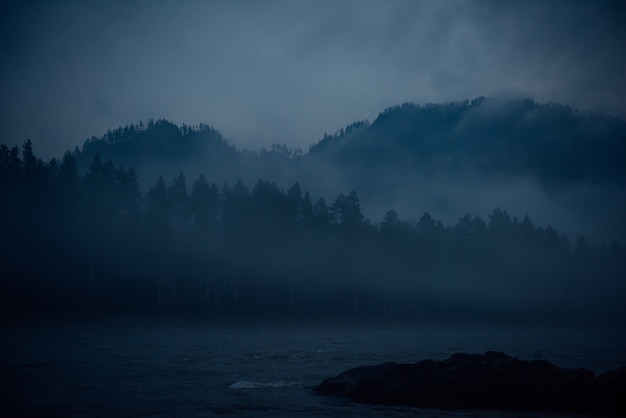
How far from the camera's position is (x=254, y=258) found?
80188mm

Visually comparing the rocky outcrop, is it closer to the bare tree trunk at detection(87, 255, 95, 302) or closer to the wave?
the wave

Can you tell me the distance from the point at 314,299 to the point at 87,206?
41388 millimetres

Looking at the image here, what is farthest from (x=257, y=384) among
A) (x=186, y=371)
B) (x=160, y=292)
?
(x=160, y=292)

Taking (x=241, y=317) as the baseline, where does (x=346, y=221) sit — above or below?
above

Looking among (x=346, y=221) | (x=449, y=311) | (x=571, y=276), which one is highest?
(x=346, y=221)

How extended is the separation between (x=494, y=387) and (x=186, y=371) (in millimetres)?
14899

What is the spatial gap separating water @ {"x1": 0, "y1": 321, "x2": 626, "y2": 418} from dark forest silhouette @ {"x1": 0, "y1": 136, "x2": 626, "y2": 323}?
2373 centimetres

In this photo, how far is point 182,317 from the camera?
64500 mm

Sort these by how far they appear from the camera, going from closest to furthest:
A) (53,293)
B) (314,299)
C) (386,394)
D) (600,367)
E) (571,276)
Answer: (386,394)
(600,367)
(53,293)
(314,299)
(571,276)

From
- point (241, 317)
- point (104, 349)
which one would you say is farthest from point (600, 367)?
point (241, 317)

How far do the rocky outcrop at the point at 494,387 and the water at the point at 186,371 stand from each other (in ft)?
3.71

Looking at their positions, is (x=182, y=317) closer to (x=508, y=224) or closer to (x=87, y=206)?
(x=87, y=206)

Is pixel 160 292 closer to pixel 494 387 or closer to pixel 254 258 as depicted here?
pixel 254 258

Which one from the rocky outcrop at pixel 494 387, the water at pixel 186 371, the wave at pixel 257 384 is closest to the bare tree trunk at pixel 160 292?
the water at pixel 186 371
